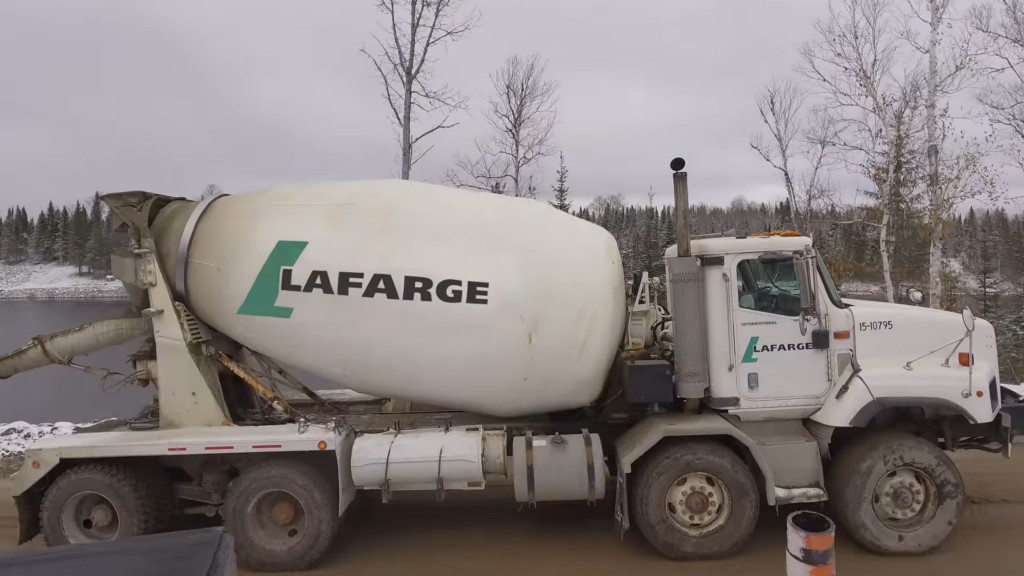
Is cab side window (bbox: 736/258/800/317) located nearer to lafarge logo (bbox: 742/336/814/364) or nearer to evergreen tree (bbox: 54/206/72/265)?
lafarge logo (bbox: 742/336/814/364)

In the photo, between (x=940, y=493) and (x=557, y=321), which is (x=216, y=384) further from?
(x=940, y=493)

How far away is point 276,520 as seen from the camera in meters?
5.61

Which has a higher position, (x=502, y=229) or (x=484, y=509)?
(x=502, y=229)

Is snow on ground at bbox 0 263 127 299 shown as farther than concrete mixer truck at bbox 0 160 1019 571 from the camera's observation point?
Yes

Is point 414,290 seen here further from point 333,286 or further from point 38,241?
point 38,241

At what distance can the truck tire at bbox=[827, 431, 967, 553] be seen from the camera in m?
5.40

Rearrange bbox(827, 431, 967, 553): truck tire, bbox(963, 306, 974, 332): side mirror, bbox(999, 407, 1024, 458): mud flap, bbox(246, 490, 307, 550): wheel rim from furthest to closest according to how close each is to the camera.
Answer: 1. bbox(999, 407, 1024, 458): mud flap
2. bbox(246, 490, 307, 550): wheel rim
3. bbox(827, 431, 967, 553): truck tire
4. bbox(963, 306, 974, 332): side mirror

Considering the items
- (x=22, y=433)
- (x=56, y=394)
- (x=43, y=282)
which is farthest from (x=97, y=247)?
(x=22, y=433)

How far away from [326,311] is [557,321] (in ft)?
6.91

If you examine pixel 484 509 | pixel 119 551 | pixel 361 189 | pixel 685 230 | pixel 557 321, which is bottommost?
pixel 484 509

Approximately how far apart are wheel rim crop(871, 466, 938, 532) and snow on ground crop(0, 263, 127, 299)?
28193 millimetres

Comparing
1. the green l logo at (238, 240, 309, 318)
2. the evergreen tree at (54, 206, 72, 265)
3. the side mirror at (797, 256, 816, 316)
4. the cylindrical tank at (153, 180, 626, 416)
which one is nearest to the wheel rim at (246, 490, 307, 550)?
the cylindrical tank at (153, 180, 626, 416)

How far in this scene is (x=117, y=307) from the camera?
6.31m

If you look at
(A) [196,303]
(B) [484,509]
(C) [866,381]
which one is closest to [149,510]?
(A) [196,303]
